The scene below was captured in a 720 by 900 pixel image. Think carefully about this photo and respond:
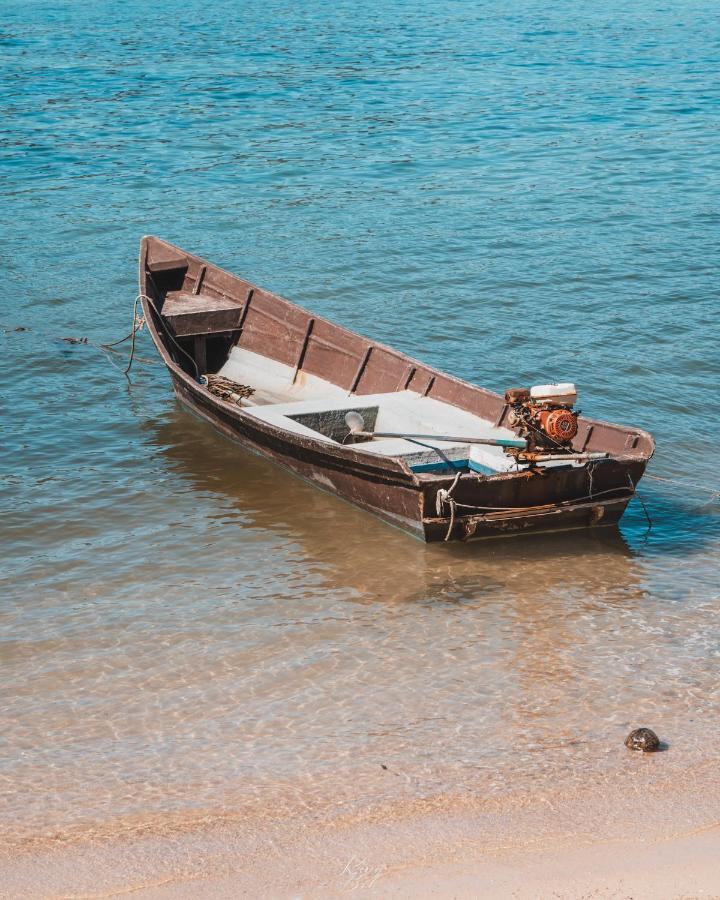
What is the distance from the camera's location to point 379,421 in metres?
12.9

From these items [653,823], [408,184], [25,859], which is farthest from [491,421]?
[408,184]

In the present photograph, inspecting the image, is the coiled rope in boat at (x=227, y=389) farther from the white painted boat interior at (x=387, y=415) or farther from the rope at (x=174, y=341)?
the rope at (x=174, y=341)

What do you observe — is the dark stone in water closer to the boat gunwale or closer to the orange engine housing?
the boat gunwale

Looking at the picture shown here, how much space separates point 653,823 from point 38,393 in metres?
10.8

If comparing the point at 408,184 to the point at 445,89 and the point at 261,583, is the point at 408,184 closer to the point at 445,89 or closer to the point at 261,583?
the point at 445,89

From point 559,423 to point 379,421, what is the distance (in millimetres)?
2899

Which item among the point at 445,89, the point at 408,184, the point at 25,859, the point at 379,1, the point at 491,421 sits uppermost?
the point at 379,1

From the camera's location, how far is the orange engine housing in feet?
34.4

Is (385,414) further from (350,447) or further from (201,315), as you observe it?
(201,315)

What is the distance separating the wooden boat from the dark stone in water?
10.7 feet

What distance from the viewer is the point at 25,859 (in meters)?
6.69

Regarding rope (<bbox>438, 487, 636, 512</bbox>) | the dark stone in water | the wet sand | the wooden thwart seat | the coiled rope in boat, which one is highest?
the wooden thwart seat

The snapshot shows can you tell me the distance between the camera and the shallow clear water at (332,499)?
26.0ft

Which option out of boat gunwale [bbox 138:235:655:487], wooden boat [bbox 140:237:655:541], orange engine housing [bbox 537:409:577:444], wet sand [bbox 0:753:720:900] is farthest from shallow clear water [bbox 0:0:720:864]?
orange engine housing [bbox 537:409:577:444]
